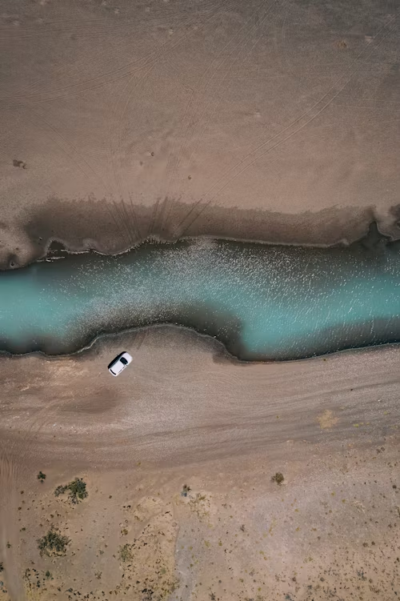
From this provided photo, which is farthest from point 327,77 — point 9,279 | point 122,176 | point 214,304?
point 9,279

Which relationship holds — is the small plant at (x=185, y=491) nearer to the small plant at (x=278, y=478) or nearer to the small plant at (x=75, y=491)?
the small plant at (x=278, y=478)

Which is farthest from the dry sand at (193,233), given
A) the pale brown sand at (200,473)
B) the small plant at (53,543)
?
the small plant at (53,543)

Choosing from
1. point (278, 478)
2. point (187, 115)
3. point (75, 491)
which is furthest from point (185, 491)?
point (187, 115)

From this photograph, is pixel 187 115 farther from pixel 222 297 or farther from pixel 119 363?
pixel 119 363

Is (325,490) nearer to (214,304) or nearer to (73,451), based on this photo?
(214,304)

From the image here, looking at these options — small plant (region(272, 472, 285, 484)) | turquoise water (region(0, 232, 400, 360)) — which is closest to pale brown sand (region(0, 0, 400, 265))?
turquoise water (region(0, 232, 400, 360))

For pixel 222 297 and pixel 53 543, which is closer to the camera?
pixel 53 543
